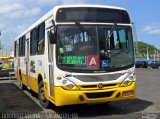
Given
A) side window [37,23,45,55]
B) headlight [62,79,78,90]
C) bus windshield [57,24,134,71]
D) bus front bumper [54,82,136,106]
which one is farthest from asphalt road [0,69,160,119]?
side window [37,23,45,55]

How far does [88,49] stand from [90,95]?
1.27 metres

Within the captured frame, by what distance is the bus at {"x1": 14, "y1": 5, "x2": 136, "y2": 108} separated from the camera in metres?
9.92

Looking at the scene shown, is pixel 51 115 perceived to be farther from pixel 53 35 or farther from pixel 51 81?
pixel 53 35

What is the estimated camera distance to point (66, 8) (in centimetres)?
1037

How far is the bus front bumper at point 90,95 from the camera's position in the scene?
32.2 ft

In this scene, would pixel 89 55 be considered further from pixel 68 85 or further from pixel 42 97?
pixel 42 97

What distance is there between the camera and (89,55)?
10086 millimetres

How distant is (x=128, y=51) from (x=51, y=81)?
240 centimetres

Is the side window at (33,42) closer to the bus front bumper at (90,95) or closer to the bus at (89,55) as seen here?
the bus at (89,55)

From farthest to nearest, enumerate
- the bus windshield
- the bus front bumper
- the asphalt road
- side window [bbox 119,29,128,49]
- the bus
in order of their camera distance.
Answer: side window [bbox 119,29,128,49]
the asphalt road
the bus windshield
the bus
the bus front bumper

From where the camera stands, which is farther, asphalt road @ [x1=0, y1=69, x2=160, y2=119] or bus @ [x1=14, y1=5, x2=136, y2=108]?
asphalt road @ [x1=0, y1=69, x2=160, y2=119]

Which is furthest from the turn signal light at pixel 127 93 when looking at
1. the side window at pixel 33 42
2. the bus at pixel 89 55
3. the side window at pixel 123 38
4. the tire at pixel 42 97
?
the side window at pixel 33 42

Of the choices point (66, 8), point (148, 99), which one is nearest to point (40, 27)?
point (66, 8)

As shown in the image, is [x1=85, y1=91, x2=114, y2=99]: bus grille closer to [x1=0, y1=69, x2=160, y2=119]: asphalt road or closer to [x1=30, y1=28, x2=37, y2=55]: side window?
[x1=0, y1=69, x2=160, y2=119]: asphalt road
